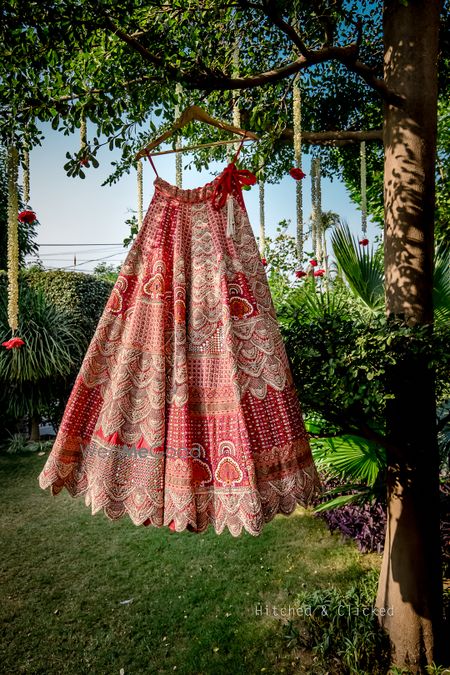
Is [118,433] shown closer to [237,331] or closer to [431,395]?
[237,331]

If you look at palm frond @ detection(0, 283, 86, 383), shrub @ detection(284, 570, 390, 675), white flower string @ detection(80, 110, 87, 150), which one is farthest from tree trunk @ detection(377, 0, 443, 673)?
palm frond @ detection(0, 283, 86, 383)

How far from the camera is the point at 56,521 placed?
4.20 metres

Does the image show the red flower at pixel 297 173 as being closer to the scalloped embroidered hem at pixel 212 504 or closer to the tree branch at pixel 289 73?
the tree branch at pixel 289 73

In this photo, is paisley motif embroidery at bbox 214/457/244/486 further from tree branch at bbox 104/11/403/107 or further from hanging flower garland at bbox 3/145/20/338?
tree branch at bbox 104/11/403/107

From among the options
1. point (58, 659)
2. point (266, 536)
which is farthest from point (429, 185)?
point (58, 659)

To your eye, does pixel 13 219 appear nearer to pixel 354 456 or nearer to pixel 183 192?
pixel 183 192

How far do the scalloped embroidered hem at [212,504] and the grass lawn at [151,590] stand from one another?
1.47m

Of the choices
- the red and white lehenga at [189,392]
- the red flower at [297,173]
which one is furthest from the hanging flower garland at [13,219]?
the red flower at [297,173]

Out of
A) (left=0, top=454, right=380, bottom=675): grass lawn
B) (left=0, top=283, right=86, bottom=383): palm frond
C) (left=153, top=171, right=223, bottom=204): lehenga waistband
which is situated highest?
(left=153, top=171, right=223, bottom=204): lehenga waistband

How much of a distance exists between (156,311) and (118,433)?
1.69ft

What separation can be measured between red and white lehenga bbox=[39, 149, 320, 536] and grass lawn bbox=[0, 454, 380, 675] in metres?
1.51

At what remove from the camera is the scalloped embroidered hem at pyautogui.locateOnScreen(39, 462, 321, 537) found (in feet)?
4.91

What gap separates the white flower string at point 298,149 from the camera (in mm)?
2449

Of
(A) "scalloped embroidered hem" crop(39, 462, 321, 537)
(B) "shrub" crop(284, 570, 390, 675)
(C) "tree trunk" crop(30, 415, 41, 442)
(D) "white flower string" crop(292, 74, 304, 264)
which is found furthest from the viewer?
(C) "tree trunk" crop(30, 415, 41, 442)
